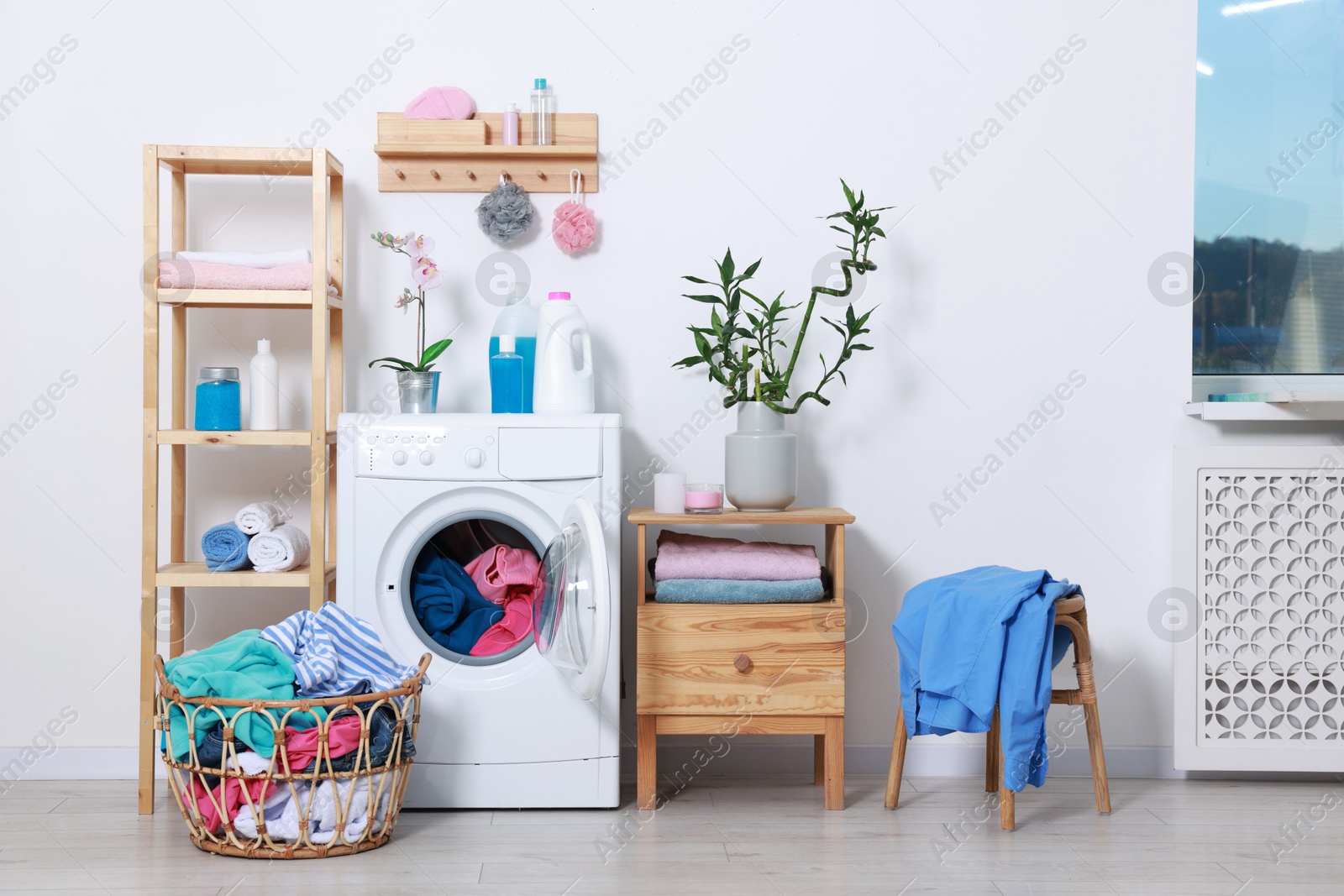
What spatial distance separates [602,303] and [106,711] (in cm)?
146

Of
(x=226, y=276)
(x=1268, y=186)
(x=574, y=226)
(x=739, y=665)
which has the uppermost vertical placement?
(x=1268, y=186)

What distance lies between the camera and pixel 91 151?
2404 mm

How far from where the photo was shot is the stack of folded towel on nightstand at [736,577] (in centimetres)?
215

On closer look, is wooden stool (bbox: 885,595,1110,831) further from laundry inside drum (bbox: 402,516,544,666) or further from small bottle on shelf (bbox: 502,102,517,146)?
small bottle on shelf (bbox: 502,102,517,146)

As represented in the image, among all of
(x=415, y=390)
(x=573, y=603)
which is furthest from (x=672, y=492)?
(x=415, y=390)

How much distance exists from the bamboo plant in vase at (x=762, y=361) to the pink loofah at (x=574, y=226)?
0.27 m

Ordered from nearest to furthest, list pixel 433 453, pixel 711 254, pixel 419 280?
pixel 433 453, pixel 419 280, pixel 711 254

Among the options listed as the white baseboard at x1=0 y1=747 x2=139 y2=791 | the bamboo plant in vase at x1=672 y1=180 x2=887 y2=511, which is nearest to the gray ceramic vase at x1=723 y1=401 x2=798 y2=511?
the bamboo plant in vase at x1=672 y1=180 x2=887 y2=511

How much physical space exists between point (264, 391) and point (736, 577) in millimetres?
1079

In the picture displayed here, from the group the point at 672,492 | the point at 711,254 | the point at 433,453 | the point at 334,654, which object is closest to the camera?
the point at 334,654

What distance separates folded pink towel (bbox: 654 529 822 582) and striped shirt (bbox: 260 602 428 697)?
21.7 inches

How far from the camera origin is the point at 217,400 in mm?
2215

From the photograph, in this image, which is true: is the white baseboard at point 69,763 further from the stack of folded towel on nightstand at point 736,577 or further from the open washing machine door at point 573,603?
the stack of folded towel on nightstand at point 736,577

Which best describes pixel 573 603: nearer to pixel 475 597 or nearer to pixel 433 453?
pixel 475 597
